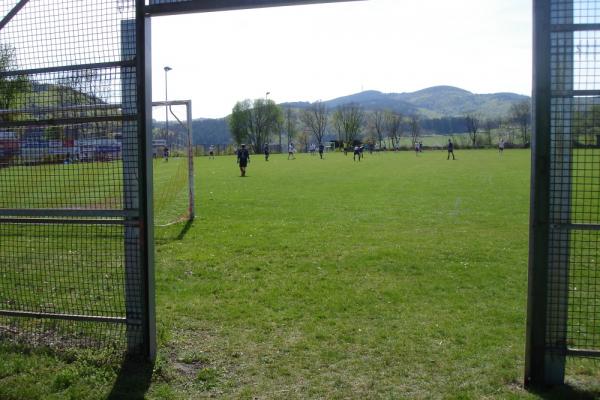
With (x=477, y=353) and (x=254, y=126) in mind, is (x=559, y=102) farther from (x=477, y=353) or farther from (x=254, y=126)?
(x=254, y=126)

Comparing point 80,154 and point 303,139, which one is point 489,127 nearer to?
point 303,139

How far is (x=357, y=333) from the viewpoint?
562 centimetres

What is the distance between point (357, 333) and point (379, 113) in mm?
148084

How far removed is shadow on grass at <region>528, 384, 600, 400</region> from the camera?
4090mm

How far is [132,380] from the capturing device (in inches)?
176

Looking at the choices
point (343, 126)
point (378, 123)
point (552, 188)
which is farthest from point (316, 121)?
point (552, 188)

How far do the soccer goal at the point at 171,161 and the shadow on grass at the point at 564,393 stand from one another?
945 centimetres

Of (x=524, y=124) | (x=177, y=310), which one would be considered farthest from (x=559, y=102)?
(x=524, y=124)

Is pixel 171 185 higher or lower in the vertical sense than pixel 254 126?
lower

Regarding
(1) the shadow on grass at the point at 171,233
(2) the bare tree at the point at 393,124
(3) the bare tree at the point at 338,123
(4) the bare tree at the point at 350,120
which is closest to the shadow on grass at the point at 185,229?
(1) the shadow on grass at the point at 171,233

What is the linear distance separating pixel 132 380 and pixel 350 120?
433ft

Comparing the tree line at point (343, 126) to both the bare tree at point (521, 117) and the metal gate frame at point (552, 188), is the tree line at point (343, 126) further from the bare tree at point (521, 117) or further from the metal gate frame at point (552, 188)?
the metal gate frame at point (552, 188)

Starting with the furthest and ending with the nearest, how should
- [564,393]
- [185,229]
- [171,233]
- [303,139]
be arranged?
1. [303,139]
2. [185,229]
3. [171,233]
4. [564,393]

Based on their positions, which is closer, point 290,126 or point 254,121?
point 254,121
